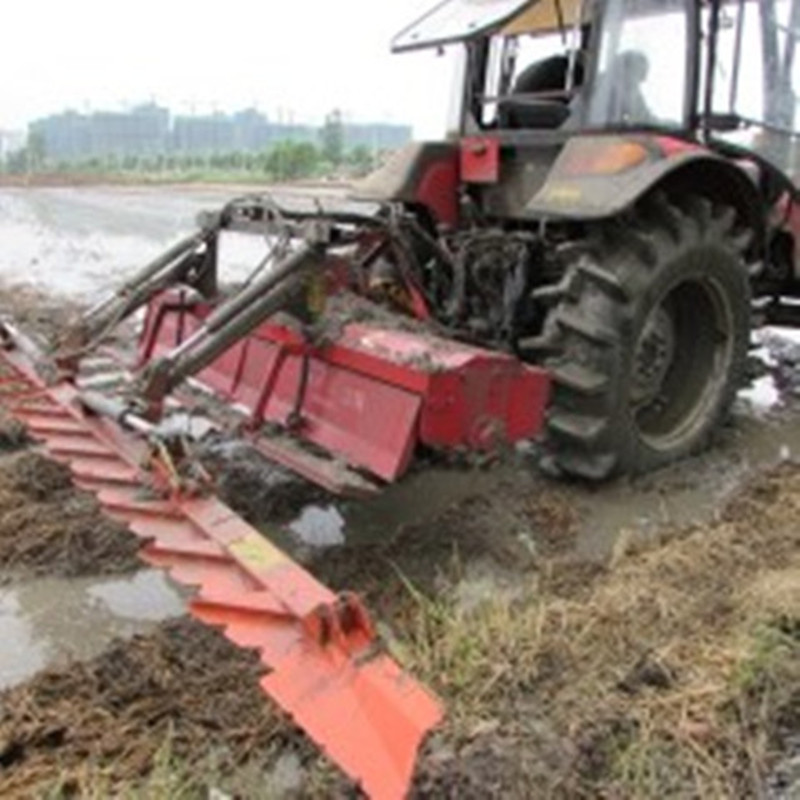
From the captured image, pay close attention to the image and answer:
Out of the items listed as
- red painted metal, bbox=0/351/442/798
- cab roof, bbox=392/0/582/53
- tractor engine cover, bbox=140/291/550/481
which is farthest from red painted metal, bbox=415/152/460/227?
red painted metal, bbox=0/351/442/798

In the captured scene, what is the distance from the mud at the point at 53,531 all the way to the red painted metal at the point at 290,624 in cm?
40

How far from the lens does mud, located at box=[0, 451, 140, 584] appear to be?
4121mm

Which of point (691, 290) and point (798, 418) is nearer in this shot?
point (691, 290)

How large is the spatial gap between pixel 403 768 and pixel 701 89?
12.7ft

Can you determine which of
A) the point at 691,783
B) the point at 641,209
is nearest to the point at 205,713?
the point at 691,783

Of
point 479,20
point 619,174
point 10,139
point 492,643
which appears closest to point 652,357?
point 619,174

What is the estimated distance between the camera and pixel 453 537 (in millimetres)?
4496

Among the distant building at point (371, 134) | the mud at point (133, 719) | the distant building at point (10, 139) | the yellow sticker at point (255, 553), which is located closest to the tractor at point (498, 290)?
the yellow sticker at point (255, 553)

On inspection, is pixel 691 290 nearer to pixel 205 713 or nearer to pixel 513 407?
pixel 513 407

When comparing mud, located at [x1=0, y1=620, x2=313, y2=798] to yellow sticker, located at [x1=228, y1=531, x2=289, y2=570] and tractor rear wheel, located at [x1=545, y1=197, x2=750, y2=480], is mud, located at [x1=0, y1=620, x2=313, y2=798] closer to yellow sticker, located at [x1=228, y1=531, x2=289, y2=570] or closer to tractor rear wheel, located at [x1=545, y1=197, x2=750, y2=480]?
yellow sticker, located at [x1=228, y1=531, x2=289, y2=570]

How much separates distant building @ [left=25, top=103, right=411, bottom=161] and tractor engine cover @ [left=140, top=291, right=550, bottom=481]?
180 feet

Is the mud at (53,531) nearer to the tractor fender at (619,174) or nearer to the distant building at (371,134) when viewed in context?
the tractor fender at (619,174)

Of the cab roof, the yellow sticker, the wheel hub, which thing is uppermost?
the cab roof

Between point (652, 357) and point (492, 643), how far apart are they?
2285 millimetres
